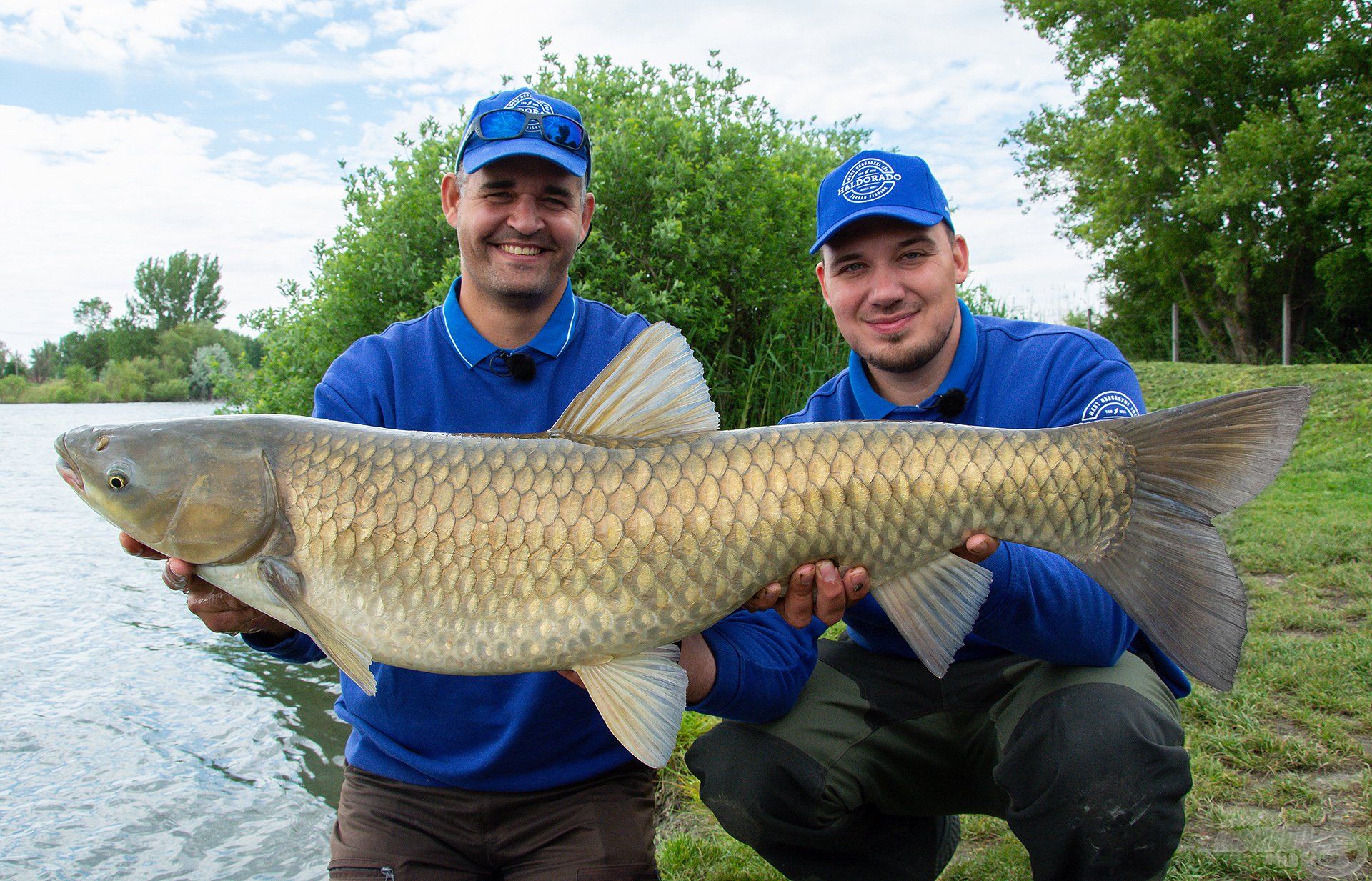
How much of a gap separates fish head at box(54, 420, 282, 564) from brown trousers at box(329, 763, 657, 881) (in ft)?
2.47

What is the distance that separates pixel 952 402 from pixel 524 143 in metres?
1.39

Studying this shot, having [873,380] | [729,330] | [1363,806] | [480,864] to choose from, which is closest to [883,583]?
[873,380]

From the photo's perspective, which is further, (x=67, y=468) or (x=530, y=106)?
(x=530, y=106)

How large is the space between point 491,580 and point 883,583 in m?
0.79

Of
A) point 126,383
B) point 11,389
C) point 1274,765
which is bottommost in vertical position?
point 1274,765

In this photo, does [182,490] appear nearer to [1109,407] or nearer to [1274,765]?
[1109,407]

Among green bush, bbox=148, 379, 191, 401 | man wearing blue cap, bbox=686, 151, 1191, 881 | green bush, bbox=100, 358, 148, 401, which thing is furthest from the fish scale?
green bush, bbox=100, 358, 148, 401

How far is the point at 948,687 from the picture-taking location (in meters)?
2.36

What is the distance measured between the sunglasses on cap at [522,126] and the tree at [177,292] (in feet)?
213

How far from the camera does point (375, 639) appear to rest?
1.81m

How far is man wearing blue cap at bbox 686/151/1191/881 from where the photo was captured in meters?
1.93

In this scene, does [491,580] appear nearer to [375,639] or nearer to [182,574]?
[375,639]

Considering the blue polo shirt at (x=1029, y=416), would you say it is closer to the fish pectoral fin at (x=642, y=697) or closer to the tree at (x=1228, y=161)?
the fish pectoral fin at (x=642, y=697)

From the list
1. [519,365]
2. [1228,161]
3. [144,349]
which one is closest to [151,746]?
[519,365]
